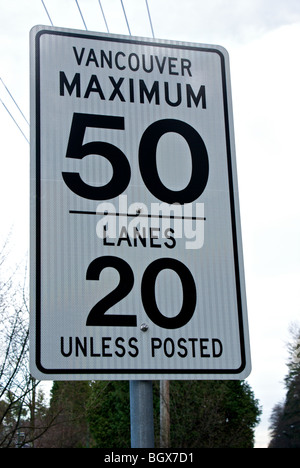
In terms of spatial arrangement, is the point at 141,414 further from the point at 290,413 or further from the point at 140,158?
the point at 290,413

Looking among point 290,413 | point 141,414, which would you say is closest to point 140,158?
point 141,414

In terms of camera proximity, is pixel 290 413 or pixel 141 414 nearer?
pixel 141 414

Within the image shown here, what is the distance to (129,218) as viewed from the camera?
6.71ft

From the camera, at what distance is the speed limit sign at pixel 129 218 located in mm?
1950

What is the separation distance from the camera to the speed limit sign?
195 centimetres
